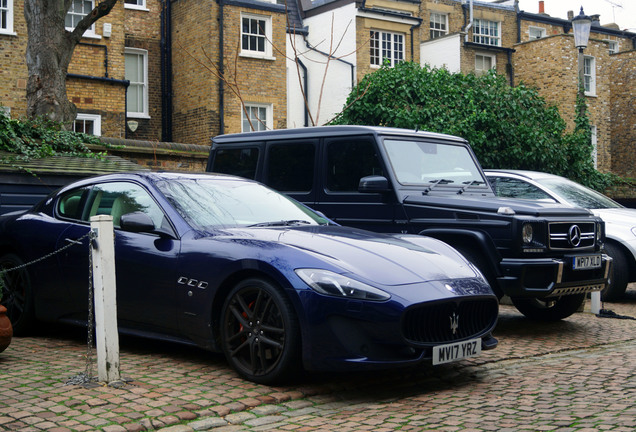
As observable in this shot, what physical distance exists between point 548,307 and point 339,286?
4662mm

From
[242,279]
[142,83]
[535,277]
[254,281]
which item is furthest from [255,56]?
[254,281]

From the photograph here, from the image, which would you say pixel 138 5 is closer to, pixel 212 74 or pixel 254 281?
pixel 212 74

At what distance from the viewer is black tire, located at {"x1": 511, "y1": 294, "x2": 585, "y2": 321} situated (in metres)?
8.91

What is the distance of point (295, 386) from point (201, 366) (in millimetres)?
964

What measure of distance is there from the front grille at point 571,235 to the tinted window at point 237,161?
3.81m

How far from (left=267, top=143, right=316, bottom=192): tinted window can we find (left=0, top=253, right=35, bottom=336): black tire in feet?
10.7

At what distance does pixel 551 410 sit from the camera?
5039 mm

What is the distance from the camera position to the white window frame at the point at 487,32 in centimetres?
3566

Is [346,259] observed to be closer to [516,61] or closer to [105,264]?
[105,264]

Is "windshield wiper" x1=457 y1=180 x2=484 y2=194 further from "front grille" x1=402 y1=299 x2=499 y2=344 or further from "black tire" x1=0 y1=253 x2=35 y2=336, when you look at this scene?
"black tire" x1=0 y1=253 x2=35 y2=336

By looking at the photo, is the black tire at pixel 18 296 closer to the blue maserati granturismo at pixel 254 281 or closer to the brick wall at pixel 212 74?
the blue maserati granturismo at pixel 254 281

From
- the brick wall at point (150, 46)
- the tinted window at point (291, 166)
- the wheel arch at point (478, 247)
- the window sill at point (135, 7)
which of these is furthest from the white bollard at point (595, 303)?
the window sill at point (135, 7)

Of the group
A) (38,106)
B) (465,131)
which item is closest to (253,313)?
(38,106)

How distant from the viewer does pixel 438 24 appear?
34.7 metres
